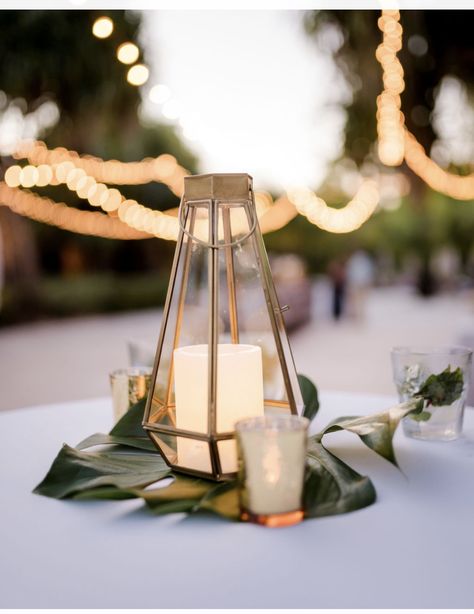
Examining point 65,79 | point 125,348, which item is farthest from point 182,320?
point 65,79

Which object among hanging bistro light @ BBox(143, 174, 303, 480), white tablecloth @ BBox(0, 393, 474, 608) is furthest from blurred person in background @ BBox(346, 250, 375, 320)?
white tablecloth @ BBox(0, 393, 474, 608)

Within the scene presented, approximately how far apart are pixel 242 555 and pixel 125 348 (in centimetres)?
628

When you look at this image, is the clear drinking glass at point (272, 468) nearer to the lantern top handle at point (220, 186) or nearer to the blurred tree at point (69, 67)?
the lantern top handle at point (220, 186)

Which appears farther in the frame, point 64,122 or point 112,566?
point 64,122

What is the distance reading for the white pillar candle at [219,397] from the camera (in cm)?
64

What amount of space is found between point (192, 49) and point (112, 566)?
275 inches

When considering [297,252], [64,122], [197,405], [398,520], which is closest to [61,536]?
[197,405]

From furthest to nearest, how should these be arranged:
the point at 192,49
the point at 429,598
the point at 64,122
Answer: the point at 64,122
the point at 192,49
the point at 429,598

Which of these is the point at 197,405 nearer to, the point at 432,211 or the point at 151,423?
the point at 151,423

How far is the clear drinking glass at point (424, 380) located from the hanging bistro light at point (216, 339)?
7.1 inches

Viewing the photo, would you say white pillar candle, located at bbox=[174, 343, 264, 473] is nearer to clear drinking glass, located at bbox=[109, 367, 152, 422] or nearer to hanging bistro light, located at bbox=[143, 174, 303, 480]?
hanging bistro light, located at bbox=[143, 174, 303, 480]

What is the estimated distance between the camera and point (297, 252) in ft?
73.5

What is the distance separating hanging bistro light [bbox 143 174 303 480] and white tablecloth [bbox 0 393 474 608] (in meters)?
0.09

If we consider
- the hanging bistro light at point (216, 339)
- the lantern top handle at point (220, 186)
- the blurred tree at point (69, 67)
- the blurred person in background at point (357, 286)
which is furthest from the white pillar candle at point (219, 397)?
the blurred person in background at point (357, 286)
